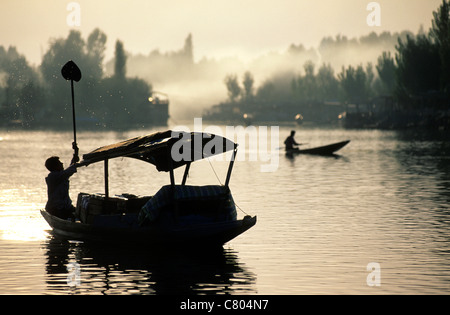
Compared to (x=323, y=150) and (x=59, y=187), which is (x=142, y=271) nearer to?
(x=59, y=187)

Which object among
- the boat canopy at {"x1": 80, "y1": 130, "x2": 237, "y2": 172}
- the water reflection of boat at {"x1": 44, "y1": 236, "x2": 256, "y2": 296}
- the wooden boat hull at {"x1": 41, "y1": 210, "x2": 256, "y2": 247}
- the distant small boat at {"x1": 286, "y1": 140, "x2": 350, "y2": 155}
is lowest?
the water reflection of boat at {"x1": 44, "y1": 236, "x2": 256, "y2": 296}

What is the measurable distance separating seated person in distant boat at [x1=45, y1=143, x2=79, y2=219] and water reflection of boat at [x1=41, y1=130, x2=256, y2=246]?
648 mm

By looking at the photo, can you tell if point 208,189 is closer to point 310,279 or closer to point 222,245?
point 222,245

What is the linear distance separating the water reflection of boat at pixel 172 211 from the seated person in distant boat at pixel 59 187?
648mm

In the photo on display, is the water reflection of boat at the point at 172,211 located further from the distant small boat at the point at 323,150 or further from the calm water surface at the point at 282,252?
the distant small boat at the point at 323,150

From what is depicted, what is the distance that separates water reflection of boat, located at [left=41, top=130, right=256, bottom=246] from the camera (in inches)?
742

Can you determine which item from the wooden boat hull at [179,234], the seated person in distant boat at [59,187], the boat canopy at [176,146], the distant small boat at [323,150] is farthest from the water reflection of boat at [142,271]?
the distant small boat at [323,150]

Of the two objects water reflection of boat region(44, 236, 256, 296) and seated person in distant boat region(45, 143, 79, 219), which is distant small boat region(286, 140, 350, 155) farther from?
water reflection of boat region(44, 236, 256, 296)

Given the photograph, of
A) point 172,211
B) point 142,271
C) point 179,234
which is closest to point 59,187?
point 172,211

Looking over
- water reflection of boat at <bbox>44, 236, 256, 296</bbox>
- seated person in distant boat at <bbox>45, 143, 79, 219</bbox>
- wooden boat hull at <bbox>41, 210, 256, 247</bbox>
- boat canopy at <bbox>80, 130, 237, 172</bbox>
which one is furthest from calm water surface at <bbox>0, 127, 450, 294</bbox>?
boat canopy at <bbox>80, 130, 237, 172</bbox>

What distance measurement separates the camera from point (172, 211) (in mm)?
19078

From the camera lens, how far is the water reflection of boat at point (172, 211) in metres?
18.9
